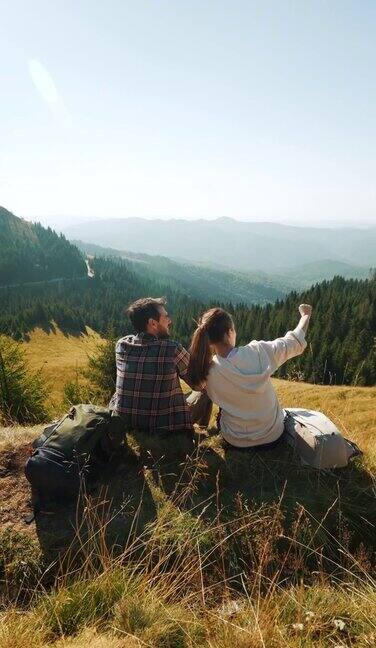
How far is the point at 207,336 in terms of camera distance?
555 cm

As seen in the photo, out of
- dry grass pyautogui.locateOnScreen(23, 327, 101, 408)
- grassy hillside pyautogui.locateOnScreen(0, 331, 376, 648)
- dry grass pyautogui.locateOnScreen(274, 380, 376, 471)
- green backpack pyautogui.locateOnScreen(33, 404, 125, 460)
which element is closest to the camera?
grassy hillside pyautogui.locateOnScreen(0, 331, 376, 648)

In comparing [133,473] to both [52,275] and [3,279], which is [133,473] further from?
[52,275]

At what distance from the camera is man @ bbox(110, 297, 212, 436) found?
5.99 metres

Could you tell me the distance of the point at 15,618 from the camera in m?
2.97

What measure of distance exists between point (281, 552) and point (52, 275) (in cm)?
19337

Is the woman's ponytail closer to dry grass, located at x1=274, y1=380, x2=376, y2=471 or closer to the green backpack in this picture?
the green backpack

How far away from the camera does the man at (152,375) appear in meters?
5.99

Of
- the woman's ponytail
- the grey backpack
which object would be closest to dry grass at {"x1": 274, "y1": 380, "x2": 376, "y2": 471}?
the grey backpack

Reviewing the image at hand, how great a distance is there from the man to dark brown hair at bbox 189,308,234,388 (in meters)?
0.37

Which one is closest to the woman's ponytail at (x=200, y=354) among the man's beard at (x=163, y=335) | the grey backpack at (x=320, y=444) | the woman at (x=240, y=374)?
the woman at (x=240, y=374)

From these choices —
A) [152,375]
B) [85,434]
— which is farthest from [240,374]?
[85,434]

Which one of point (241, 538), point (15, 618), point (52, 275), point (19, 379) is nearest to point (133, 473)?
point (241, 538)

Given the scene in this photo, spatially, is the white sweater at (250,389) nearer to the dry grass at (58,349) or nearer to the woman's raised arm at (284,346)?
the woman's raised arm at (284,346)

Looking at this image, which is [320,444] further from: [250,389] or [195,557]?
[195,557]
